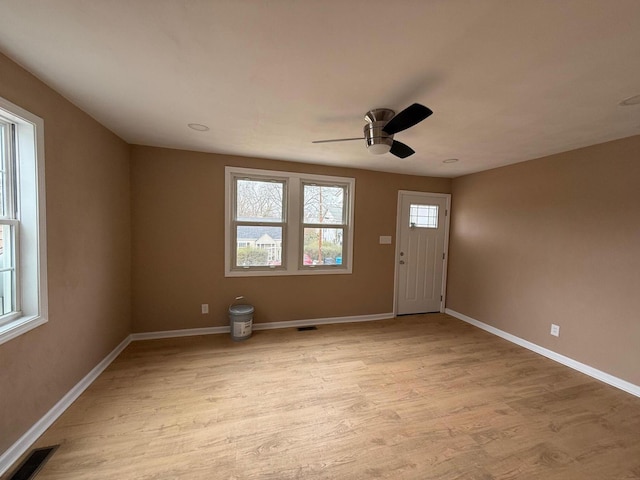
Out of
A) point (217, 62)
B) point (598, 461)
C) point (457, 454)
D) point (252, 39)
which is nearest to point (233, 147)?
point (217, 62)

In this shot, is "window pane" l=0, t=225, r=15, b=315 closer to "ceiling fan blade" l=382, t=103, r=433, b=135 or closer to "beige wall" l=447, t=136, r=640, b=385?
"ceiling fan blade" l=382, t=103, r=433, b=135

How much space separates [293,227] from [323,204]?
1.92 feet

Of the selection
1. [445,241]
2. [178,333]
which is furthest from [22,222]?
[445,241]

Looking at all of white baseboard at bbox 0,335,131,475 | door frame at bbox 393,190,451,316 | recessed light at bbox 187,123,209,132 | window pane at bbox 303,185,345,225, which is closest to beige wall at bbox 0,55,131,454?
white baseboard at bbox 0,335,131,475

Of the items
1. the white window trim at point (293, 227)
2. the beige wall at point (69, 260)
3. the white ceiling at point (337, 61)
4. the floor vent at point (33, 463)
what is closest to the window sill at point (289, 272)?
the white window trim at point (293, 227)

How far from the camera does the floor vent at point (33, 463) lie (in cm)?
145

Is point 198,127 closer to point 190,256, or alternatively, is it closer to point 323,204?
point 190,256

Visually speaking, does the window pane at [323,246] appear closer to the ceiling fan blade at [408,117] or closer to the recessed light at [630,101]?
the ceiling fan blade at [408,117]

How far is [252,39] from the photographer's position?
1284mm

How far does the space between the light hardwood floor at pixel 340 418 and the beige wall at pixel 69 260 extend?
286 millimetres

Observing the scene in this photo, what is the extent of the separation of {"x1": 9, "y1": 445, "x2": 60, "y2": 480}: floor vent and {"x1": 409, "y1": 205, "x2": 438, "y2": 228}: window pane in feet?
14.5

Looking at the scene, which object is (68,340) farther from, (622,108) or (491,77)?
(622,108)

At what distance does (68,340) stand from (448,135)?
3.68 metres

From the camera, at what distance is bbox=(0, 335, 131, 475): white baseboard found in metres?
1.52
